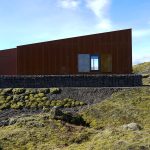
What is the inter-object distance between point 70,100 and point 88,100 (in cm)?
117

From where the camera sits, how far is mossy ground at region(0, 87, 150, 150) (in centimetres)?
1694

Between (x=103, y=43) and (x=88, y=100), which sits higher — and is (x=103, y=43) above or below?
above

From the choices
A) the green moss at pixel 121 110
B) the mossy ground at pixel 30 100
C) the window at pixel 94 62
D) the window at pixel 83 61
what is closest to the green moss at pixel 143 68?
→ the window at pixel 94 62

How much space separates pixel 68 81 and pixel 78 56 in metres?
6.45

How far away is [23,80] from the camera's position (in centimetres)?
3462

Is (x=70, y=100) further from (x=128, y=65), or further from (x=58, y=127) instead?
(x=128, y=65)

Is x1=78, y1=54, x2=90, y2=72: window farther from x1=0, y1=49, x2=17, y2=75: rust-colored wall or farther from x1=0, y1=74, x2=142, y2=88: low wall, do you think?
x1=0, y1=74, x2=142, y2=88: low wall

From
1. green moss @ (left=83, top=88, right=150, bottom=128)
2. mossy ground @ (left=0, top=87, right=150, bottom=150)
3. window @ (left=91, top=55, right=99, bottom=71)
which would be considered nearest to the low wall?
mossy ground @ (left=0, top=87, right=150, bottom=150)

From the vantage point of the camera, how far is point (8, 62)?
43.3 m

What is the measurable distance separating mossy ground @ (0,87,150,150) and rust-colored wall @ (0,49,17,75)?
13.1 metres

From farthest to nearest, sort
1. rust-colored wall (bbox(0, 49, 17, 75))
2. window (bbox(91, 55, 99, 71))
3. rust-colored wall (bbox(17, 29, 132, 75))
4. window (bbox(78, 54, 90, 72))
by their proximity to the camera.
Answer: rust-colored wall (bbox(0, 49, 17, 75)) → window (bbox(91, 55, 99, 71)) → window (bbox(78, 54, 90, 72)) → rust-colored wall (bbox(17, 29, 132, 75))

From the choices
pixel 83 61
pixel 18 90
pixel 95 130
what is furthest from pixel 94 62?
pixel 95 130

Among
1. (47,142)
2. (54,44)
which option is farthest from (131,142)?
(54,44)

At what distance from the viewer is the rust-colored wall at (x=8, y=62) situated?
41.7 metres
